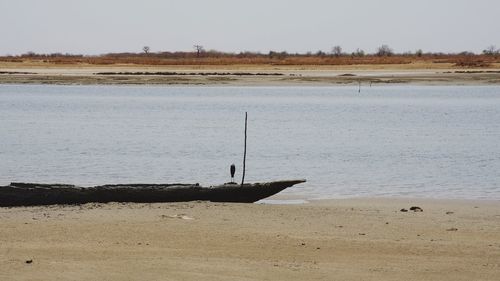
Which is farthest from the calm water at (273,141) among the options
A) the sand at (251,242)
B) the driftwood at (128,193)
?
the sand at (251,242)

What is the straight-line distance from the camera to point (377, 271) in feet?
30.4

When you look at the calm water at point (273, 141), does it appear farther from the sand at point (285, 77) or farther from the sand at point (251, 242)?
the sand at point (285, 77)

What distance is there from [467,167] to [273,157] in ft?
17.2

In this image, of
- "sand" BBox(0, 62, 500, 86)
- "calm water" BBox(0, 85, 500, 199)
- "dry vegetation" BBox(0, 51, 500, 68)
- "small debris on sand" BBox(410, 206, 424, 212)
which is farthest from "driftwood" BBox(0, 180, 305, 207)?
"dry vegetation" BBox(0, 51, 500, 68)

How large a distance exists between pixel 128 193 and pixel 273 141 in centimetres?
1331

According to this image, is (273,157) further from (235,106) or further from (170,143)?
(235,106)

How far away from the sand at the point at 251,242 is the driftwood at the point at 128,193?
0.84 feet

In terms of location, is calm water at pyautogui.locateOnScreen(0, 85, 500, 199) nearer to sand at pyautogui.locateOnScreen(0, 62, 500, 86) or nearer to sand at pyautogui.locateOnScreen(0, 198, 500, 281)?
sand at pyautogui.locateOnScreen(0, 198, 500, 281)

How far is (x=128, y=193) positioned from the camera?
14.2 meters

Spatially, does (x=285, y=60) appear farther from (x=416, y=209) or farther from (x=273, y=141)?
(x=416, y=209)

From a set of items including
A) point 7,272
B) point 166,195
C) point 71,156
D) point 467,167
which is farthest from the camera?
point 71,156

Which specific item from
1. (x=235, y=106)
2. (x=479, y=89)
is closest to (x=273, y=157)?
(x=235, y=106)

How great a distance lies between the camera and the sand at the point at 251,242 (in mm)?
9180

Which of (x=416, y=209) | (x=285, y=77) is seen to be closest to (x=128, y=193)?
(x=416, y=209)
